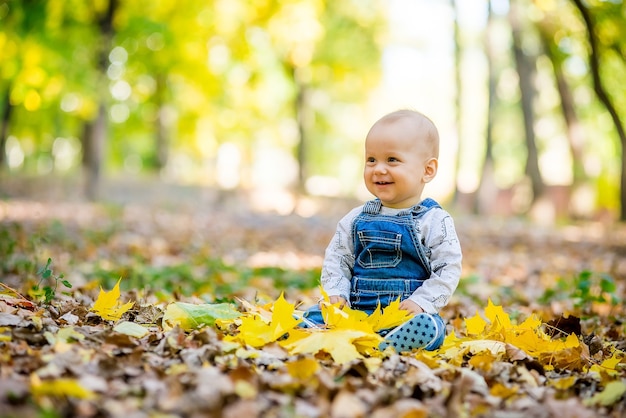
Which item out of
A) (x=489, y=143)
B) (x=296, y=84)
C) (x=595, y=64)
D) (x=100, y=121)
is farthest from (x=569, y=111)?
(x=100, y=121)

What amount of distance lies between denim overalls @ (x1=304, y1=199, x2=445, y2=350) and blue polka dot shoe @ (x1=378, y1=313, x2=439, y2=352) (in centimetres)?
30

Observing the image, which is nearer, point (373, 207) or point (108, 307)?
point (108, 307)

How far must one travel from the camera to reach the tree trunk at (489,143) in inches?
632

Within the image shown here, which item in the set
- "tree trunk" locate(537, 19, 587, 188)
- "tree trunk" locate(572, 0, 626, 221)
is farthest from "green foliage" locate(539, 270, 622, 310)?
"tree trunk" locate(537, 19, 587, 188)

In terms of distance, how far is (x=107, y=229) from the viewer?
8.77 meters

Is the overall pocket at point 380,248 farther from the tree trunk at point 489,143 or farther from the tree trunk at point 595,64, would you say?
the tree trunk at point 489,143

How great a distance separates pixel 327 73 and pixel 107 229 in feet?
45.5

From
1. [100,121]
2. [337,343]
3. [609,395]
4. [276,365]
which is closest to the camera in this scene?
[609,395]

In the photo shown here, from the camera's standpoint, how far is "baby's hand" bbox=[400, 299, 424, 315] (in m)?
2.85

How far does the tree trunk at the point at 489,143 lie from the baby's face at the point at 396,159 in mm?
13788

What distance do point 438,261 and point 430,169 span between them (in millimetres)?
466

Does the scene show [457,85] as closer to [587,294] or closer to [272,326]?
[587,294]

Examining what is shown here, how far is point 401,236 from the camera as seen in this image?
118 inches

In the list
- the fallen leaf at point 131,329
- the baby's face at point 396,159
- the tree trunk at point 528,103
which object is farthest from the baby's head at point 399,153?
the tree trunk at point 528,103
